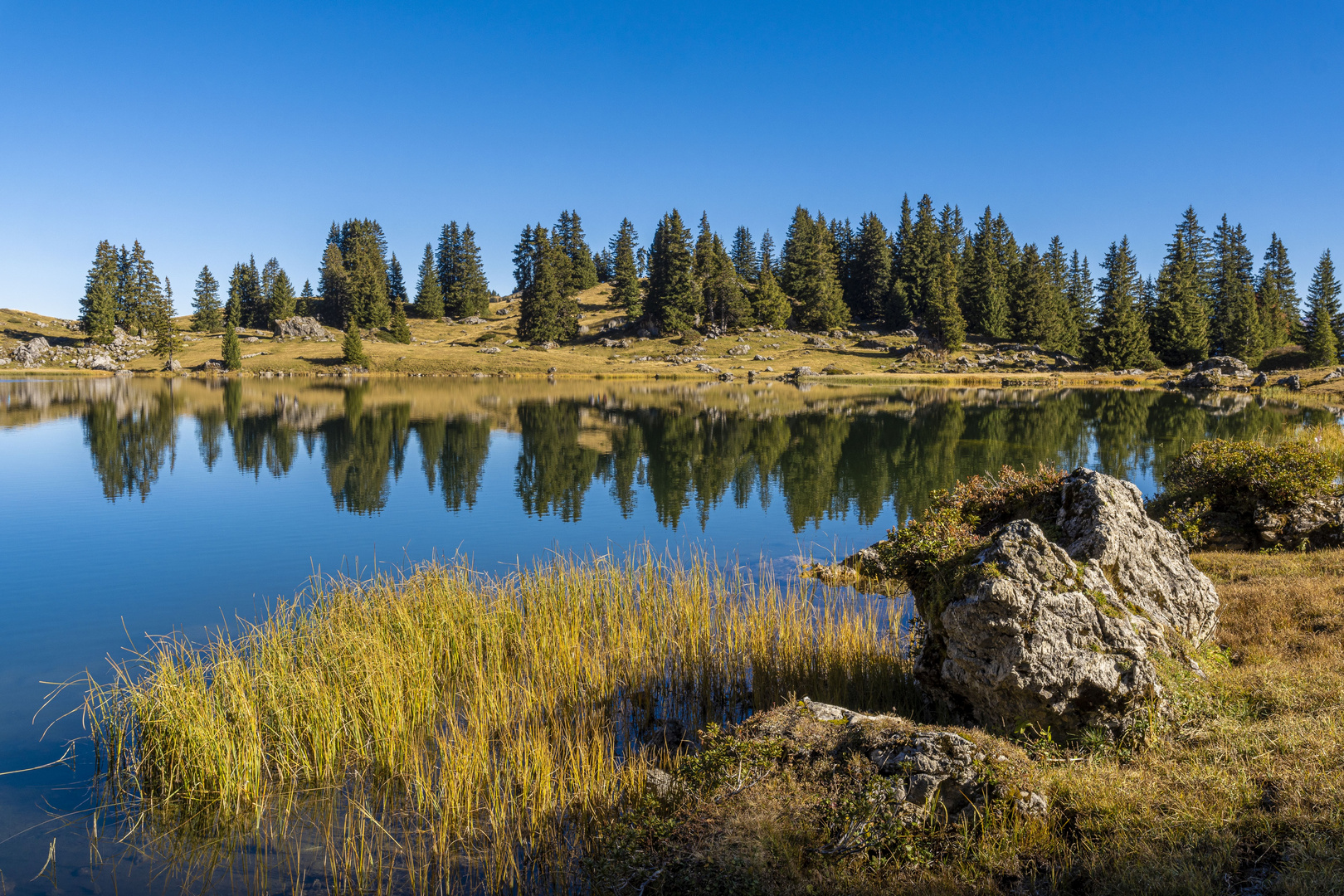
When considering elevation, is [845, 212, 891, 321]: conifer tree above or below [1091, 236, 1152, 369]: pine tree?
above

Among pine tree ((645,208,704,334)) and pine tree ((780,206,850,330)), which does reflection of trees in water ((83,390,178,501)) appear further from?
pine tree ((780,206,850,330))

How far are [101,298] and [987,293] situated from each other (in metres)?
130

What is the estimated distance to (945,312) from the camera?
10544cm

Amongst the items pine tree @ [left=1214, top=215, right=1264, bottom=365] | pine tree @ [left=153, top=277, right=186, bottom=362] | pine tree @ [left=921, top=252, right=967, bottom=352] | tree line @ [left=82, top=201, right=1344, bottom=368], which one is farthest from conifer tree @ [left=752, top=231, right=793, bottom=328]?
pine tree @ [left=153, top=277, right=186, bottom=362]

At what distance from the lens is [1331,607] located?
913 centimetres

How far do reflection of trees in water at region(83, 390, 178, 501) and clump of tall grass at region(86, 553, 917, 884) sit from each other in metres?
18.7

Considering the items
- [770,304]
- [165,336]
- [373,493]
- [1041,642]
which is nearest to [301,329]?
[165,336]

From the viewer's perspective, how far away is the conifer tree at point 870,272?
127500mm

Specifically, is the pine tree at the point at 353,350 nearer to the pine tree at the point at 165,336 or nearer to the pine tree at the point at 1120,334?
the pine tree at the point at 165,336

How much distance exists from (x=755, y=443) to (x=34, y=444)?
3397 cm

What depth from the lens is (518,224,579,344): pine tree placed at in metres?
114

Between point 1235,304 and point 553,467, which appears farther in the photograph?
point 1235,304

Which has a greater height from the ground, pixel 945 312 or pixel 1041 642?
pixel 945 312

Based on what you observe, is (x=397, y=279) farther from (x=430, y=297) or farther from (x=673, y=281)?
(x=673, y=281)
